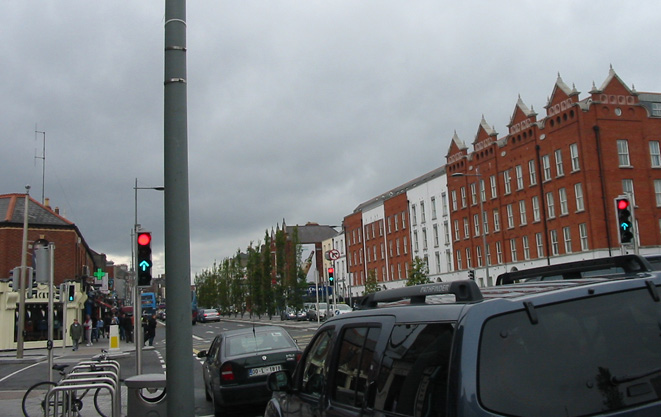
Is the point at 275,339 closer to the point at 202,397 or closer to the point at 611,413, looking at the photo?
the point at 202,397

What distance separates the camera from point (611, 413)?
9.53 feet

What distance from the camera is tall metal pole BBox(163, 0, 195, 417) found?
493cm

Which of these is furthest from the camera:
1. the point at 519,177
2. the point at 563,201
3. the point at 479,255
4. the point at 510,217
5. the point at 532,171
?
the point at 479,255

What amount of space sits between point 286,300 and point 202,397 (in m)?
55.2

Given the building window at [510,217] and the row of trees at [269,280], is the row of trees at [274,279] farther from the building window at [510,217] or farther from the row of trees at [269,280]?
the building window at [510,217]

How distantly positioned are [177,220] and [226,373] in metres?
7.23

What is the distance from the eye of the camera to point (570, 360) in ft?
9.82

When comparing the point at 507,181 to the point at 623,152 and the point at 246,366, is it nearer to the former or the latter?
the point at 623,152

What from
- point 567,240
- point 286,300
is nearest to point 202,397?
point 567,240

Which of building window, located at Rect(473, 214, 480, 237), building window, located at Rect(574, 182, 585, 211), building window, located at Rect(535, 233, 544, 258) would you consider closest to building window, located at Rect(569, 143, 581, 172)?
building window, located at Rect(574, 182, 585, 211)

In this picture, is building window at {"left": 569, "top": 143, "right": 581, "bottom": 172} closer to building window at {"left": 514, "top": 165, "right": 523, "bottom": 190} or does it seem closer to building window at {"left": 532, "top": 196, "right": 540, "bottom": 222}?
building window at {"left": 532, "top": 196, "right": 540, "bottom": 222}

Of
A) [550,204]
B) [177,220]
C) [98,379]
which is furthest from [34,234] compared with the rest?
[177,220]

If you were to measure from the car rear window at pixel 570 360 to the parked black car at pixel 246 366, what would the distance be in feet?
29.9

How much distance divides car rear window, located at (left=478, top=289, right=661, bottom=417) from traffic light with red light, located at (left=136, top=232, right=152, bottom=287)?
11880 mm
